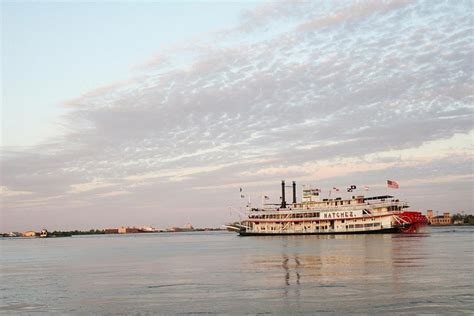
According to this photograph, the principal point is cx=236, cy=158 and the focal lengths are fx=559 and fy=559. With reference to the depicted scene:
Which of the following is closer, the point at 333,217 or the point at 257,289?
the point at 257,289

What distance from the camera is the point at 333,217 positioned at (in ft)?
481

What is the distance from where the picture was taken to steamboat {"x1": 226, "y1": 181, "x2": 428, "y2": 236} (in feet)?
449

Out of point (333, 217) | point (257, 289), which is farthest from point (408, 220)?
point (257, 289)

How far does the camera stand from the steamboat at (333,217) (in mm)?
137000

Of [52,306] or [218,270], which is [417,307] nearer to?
[52,306]

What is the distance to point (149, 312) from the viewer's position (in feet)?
101

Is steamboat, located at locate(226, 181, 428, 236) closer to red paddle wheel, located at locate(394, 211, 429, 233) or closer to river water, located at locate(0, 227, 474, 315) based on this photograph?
red paddle wheel, located at locate(394, 211, 429, 233)

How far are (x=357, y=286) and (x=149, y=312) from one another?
50.0 ft

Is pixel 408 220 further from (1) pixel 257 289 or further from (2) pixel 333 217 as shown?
(1) pixel 257 289

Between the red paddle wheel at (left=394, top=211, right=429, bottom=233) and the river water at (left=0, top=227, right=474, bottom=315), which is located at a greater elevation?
the red paddle wheel at (left=394, top=211, right=429, bottom=233)

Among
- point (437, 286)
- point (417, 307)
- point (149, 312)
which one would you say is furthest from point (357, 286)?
point (149, 312)

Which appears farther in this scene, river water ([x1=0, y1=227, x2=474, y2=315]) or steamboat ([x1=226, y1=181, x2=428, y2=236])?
steamboat ([x1=226, y1=181, x2=428, y2=236])

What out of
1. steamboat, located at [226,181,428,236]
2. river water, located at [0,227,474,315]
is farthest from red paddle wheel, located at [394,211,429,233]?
river water, located at [0,227,474,315]

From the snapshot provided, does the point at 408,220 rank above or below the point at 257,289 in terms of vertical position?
above
